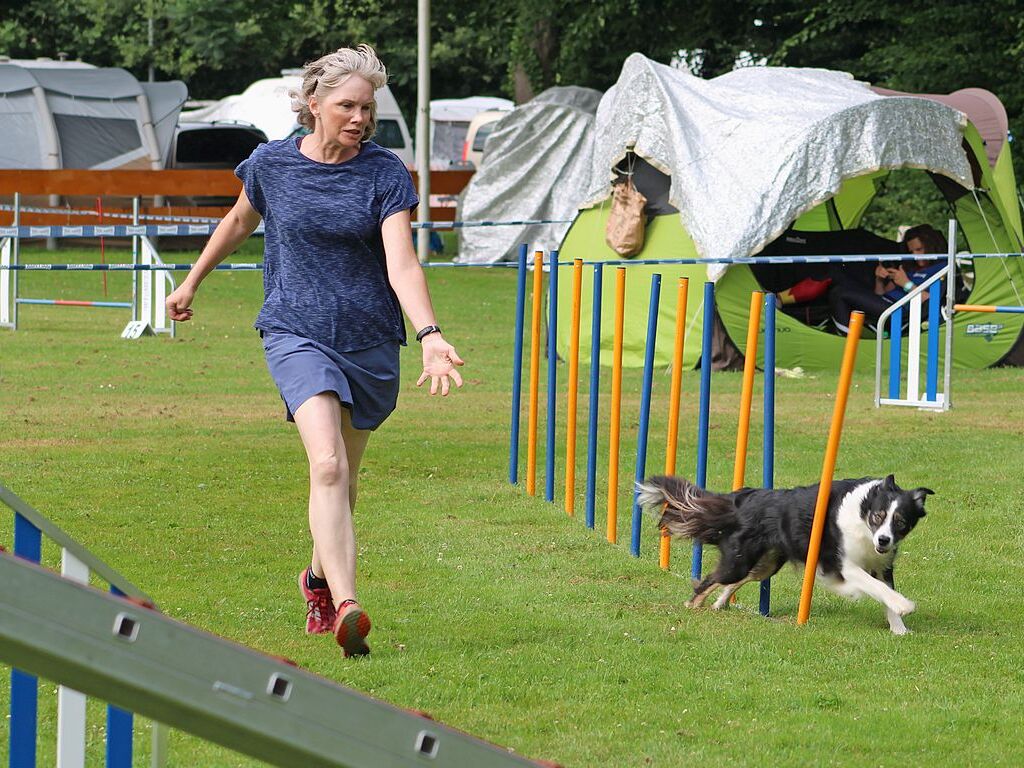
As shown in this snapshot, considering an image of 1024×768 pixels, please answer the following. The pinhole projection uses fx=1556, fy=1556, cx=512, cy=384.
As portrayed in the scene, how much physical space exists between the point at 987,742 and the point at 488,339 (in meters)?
12.7

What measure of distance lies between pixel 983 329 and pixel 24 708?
42.4 ft

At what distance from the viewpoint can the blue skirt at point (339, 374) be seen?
493 centimetres

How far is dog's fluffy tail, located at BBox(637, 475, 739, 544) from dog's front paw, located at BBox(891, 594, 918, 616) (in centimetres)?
63

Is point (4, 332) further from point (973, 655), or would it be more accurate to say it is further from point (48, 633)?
point (48, 633)

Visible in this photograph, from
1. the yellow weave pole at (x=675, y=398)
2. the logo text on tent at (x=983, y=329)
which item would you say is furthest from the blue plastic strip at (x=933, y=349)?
the yellow weave pole at (x=675, y=398)

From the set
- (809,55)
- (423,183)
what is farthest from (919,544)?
(809,55)

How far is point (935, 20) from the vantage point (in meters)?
23.8

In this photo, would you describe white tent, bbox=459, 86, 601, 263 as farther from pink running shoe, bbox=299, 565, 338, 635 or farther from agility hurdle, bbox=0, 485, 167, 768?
agility hurdle, bbox=0, 485, 167, 768

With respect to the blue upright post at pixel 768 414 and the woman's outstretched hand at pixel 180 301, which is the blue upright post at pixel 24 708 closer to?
the woman's outstretched hand at pixel 180 301

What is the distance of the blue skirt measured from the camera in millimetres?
4926

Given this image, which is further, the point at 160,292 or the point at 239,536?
the point at 160,292

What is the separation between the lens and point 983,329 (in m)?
14.7

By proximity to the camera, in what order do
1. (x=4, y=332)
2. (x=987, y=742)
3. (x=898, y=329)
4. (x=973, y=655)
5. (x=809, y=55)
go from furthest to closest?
(x=809, y=55) → (x=4, y=332) → (x=898, y=329) → (x=973, y=655) → (x=987, y=742)

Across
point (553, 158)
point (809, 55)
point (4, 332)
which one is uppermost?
point (809, 55)
